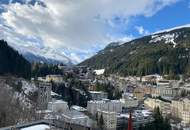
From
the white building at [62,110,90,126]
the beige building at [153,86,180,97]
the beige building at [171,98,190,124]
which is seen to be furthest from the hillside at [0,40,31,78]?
the beige building at [153,86,180,97]

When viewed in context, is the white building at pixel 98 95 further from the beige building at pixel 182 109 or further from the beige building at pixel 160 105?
the beige building at pixel 182 109

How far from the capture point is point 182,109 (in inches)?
2398

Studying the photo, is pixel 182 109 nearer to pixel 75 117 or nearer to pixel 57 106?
pixel 57 106

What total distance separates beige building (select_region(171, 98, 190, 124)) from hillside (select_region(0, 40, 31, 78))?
80.5 feet

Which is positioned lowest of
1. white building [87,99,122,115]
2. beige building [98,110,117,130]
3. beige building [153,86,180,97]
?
beige building [98,110,117,130]

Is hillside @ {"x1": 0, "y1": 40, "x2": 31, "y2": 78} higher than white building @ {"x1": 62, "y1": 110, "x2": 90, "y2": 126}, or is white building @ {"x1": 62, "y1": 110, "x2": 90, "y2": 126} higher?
hillside @ {"x1": 0, "y1": 40, "x2": 31, "y2": 78}

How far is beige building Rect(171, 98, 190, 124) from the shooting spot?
5997cm

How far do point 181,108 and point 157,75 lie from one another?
39.0 metres

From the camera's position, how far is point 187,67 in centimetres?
9919

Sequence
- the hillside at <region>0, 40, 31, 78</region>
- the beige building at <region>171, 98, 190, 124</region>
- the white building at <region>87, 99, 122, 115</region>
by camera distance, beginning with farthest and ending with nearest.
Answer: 1. the beige building at <region>171, 98, 190, 124</region>
2. the hillside at <region>0, 40, 31, 78</region>
3. the white building at <region>87, 99, 122, 115</region>

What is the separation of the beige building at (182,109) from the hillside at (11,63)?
24.5 meters

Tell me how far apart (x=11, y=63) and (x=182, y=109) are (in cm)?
2781

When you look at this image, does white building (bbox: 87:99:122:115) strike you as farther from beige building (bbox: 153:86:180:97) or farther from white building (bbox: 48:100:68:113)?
beige building (bbox: 153:86:180:97)

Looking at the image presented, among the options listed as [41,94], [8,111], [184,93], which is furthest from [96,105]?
[184,93]
